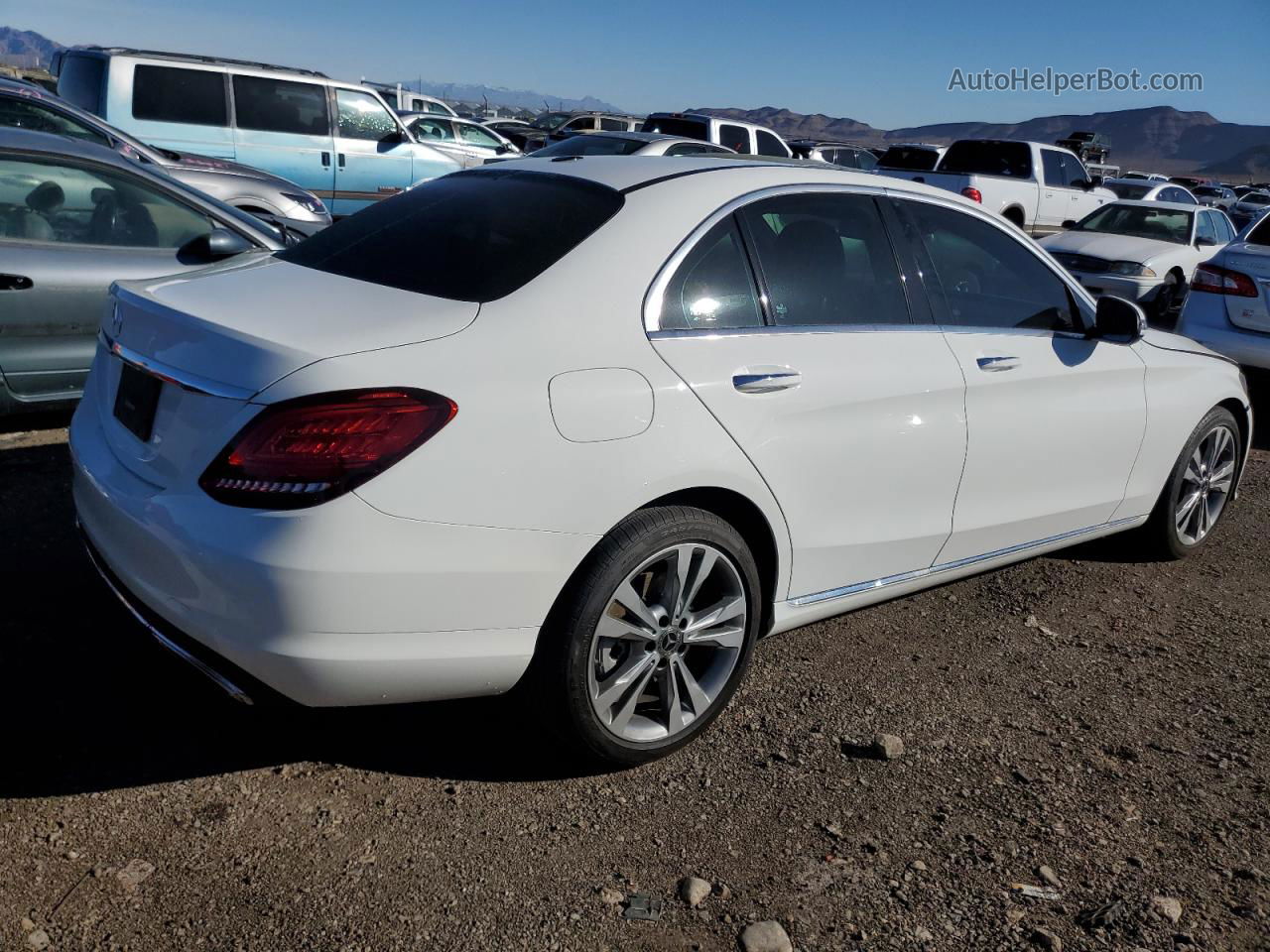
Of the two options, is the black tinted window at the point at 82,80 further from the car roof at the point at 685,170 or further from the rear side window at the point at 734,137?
the car roof at the point at 685,170

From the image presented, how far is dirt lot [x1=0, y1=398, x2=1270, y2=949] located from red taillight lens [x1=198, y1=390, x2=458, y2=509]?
0.89m

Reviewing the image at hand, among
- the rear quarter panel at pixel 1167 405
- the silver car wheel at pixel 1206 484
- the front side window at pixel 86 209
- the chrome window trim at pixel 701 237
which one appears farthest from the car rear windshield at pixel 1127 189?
the chrome window trim at pixel 701 237

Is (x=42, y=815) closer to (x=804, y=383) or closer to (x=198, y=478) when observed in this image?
(x=198, y=478)

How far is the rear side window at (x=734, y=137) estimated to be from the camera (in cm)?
1641

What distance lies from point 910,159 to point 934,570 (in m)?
16.5

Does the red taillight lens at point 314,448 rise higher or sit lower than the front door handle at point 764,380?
lower

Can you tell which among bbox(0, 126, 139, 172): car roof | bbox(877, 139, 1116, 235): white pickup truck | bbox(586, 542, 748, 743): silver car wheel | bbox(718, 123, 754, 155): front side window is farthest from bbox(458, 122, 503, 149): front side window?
bbox(586, 542, 748, 743): silver car wheel

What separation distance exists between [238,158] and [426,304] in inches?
416

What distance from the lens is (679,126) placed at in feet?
55.4

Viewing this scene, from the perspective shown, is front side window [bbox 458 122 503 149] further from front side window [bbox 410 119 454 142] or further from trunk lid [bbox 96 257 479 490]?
trunk lid [bbox 96 257 479 490]

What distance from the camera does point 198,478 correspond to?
8.34 ft

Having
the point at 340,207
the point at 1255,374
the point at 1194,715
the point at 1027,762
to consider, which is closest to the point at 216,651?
the point at 1027,762

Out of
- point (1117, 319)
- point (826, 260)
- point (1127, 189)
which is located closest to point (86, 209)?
point (826, 260)

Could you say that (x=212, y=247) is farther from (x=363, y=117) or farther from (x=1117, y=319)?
(x=363, y=117)
